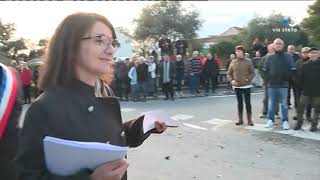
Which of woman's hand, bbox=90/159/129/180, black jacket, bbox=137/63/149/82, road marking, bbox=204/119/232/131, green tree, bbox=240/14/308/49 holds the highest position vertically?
green tree, bbox=240/14/308/49

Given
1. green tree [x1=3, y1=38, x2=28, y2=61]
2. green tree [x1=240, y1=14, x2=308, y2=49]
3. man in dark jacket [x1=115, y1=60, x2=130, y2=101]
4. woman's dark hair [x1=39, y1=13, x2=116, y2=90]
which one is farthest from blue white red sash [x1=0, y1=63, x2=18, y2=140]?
green tree [x1=240, y1=14, x2=308, y2=49]

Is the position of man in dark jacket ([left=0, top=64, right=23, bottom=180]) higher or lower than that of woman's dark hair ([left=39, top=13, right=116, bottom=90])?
lower

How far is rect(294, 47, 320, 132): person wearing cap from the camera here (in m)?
10.2

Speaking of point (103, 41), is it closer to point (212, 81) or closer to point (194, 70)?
point (194, 70)

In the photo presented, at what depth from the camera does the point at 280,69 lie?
10.5m

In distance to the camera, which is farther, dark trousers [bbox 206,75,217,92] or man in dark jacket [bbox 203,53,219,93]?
dark trousers [bbox 206,75,217,92]

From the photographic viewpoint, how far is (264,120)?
12.1 meters

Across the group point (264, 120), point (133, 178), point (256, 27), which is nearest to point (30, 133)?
point (133, 178)

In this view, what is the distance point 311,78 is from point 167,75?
877cm

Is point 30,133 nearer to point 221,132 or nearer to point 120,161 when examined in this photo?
point 120,161

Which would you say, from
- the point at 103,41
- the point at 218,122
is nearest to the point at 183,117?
the point at 218,122

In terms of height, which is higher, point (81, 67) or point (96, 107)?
point (81, 67)

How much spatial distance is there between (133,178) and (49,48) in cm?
463

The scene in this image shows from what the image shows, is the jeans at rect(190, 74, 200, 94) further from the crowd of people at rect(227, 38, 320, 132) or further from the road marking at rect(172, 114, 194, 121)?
the crowd of people at rect(227, 38, 320, 132)
